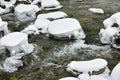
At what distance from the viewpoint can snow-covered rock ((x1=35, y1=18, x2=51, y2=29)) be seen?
34.7 feet

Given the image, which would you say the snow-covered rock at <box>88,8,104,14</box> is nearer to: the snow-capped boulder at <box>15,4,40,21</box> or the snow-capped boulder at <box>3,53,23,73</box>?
the snow-capped boulder at <box>15,4,40,21</box>

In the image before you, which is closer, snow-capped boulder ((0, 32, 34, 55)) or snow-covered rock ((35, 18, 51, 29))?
snow-capped boulder ((0, 32, 34, 55))

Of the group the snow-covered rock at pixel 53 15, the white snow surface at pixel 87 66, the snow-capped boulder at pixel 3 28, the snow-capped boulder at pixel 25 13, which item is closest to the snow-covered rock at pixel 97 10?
the snow-covered rock at pixel 53 15

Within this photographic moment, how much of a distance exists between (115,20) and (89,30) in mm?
954

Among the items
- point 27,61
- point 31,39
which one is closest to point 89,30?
point 31,39

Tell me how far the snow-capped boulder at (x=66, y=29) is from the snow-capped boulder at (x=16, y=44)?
3.11ft

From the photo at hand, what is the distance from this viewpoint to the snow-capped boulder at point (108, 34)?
9375 millimetres

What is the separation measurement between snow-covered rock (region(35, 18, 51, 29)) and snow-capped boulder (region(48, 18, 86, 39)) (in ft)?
1.69

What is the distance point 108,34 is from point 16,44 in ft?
9.29

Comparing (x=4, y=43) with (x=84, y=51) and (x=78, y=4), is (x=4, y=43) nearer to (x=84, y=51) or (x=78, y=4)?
(x=84, y=51)

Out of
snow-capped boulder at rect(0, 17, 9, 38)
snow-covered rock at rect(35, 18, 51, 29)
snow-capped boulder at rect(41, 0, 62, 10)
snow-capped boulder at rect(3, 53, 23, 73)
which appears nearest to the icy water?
snow-capped boulder at rect(3, 53, 23, 73)

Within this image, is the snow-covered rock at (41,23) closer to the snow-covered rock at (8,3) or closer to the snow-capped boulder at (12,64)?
the snow-capped boulder at (12,64)

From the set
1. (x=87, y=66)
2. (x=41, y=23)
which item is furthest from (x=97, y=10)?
(x=87, y=66)

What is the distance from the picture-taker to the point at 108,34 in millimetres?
9414
